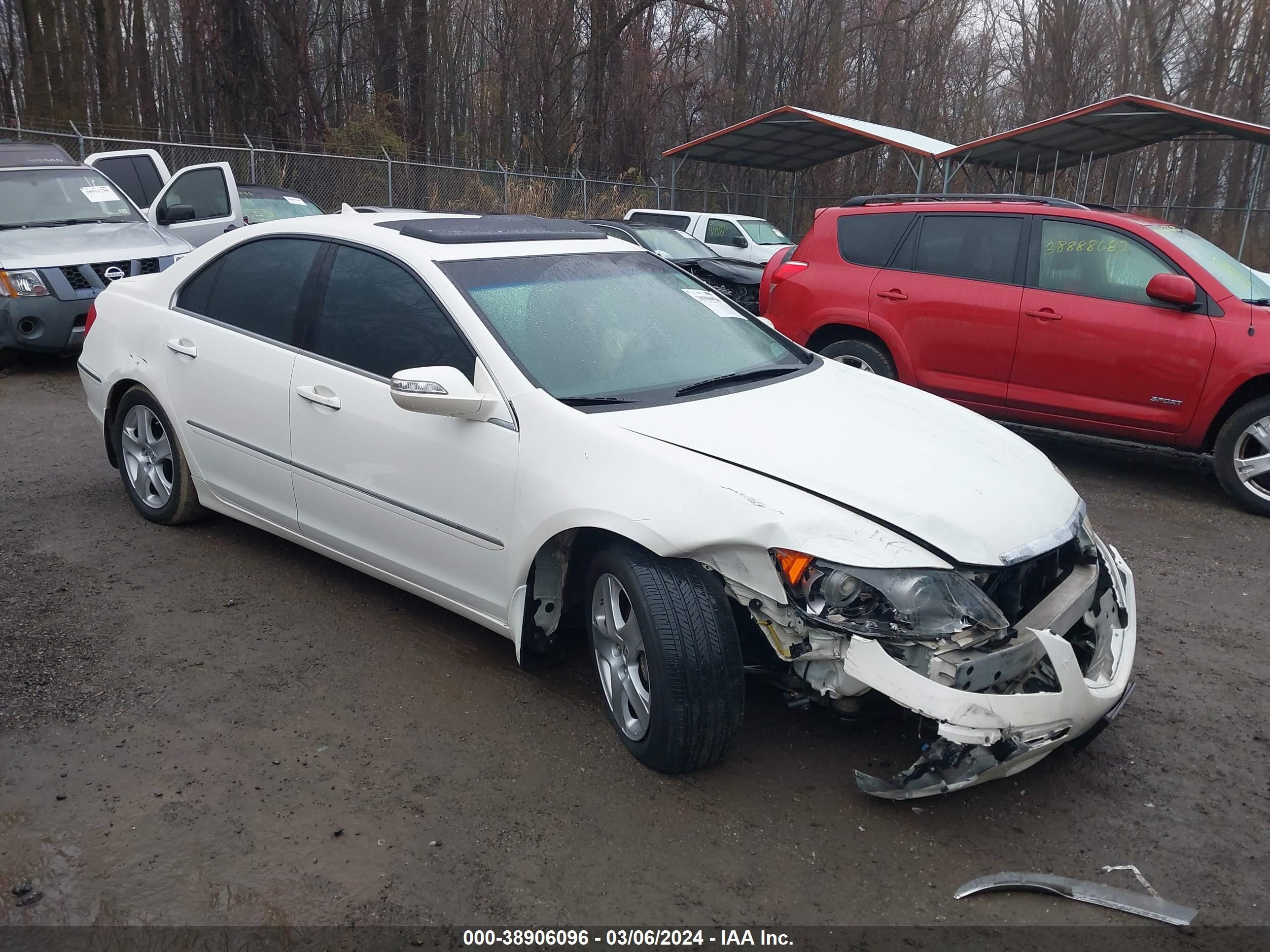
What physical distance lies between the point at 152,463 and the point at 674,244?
34.5 feet

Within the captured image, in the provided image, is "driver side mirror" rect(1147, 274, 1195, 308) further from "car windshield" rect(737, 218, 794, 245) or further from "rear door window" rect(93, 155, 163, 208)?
"car windshield" rect(737, 218, 794, 245)

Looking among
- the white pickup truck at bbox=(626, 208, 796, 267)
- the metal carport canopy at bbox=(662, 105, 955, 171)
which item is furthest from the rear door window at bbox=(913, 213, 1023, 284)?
the metal carport canopy at bbox=(662, 105, 955, 171)

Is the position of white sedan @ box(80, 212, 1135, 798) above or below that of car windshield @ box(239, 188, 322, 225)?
below

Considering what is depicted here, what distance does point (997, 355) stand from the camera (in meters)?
7.16

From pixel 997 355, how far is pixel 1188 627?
2996 mm

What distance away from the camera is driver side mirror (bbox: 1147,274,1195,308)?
6344mm

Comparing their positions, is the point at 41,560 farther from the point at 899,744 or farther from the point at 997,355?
the point at 997,355

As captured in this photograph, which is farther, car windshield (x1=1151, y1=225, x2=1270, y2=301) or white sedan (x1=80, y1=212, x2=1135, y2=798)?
car windshield (x1=1151, y1=225, x2=1270, y2=301)

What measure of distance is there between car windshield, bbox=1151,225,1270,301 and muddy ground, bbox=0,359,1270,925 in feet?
8.99

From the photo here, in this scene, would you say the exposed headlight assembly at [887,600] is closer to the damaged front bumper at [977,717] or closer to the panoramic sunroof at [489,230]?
the damaged front bumper at [977,717]

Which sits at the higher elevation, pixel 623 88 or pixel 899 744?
pixel 623 88

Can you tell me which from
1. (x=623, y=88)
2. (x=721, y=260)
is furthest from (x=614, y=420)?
(x=623, y=88)

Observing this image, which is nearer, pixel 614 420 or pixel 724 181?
pixel 614 420

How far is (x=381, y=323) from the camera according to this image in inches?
159
